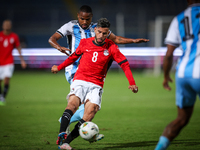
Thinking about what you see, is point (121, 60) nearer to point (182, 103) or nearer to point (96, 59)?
point (96, 59)

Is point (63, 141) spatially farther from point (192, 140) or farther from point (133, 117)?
point (133, 117)

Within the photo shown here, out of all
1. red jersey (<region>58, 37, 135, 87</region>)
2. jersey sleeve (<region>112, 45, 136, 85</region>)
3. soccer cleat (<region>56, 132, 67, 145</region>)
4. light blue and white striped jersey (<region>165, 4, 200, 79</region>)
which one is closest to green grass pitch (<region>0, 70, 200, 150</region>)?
soccer cleat (<region>56, 132, 67, 145</region>)

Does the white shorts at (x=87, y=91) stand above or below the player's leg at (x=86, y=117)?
above

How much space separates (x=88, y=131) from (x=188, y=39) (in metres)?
1.99

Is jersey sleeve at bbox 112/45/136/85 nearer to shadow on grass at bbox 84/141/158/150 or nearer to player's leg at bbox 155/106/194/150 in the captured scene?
shadow on grass at bbox 84/141/158/150

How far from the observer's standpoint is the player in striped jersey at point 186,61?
346 cm

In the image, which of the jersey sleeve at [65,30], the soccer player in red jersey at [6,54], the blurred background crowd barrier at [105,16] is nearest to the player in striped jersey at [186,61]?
the jersey sleeve at [65,30]

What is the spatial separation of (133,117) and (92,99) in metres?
3.40

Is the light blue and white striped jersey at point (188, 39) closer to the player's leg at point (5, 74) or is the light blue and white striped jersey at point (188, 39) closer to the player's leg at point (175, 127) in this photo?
the player's leg at point (175, 127)

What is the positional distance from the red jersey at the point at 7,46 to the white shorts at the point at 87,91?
22.1ft

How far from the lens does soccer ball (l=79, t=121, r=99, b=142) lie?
456 centimetres

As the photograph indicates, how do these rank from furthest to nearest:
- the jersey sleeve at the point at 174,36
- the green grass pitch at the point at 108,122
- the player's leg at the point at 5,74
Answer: the player's leg at the point at 5,74 → the green grass pitch at the point at 108,122 → the jersey sleeve at the point at 174,36

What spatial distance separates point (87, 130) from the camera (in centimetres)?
456

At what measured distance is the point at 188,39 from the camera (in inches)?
138
